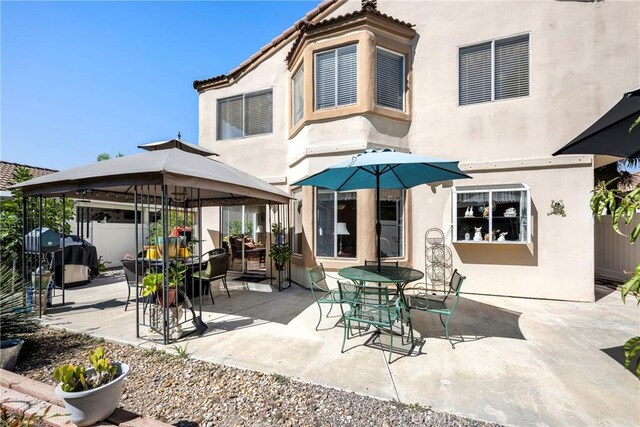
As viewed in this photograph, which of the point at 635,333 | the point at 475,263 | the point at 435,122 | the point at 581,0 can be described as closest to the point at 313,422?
the point at 635,333

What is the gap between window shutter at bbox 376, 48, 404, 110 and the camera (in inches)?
318

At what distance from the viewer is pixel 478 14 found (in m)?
8.00

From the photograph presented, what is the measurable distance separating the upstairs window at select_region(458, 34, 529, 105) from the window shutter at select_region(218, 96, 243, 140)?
7638mm

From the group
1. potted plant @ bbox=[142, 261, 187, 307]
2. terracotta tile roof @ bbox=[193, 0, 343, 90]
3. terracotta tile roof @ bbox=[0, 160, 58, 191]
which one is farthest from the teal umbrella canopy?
terracotta tile roof @ bbox=[0, 160, 58, 191]

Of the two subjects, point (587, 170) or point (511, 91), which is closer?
point (587, 170)

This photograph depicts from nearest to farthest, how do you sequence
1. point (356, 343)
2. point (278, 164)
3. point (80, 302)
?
1. point (356, 343)
2. point (80, 302)
3. point (278, 164)

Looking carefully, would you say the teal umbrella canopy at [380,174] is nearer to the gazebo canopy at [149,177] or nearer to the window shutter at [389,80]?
the gazebo canopy at [149,177]

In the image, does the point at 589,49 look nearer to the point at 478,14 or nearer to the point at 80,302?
the point at 478,14

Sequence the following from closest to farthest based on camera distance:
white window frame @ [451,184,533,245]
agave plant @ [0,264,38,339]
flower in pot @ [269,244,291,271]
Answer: agave plant @ [0,264,38,339]
white window frame @ [451,184,533,245]
flower in pot @ [269,244,291,271]

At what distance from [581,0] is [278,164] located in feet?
30.9

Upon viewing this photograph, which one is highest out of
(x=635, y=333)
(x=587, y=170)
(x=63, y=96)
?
(x=63, y=96)

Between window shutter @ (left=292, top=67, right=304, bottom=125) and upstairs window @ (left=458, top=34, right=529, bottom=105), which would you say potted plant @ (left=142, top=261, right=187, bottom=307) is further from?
upstairs window @ (left=458, top=34, right=529, bottom=105)

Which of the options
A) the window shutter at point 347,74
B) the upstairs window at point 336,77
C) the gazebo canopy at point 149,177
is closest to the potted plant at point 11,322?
the gazebo canopy at point 149,177

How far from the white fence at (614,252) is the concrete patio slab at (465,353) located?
322cm
